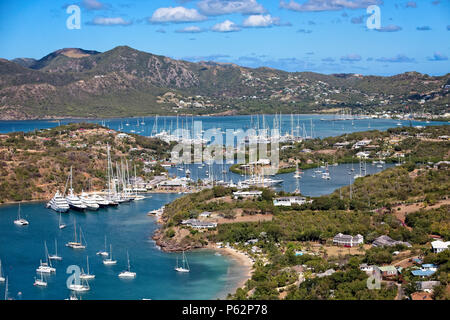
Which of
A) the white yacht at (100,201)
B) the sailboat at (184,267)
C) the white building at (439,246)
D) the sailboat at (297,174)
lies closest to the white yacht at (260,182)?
the sailboat at (297,174)

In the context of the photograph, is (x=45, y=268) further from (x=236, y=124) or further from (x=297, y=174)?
(x=236, y=124)

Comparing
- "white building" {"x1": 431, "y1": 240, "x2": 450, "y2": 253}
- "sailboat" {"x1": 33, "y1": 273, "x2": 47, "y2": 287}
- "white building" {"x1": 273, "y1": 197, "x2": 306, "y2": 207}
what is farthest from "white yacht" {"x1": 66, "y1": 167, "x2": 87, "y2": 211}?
→ "white building" {"x1": 431, "y1": 240, "x2": 450, "y2": 253}

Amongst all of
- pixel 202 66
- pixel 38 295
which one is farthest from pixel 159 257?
pixel 202 66

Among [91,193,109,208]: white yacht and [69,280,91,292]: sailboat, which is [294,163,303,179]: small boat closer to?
[91,193,109,208]: white yacht

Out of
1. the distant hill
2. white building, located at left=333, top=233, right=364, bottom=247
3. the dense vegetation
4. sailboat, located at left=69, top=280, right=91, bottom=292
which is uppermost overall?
the distant hill

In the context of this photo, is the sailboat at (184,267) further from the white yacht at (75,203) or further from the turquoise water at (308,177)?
the turquoise water at (308,177)
